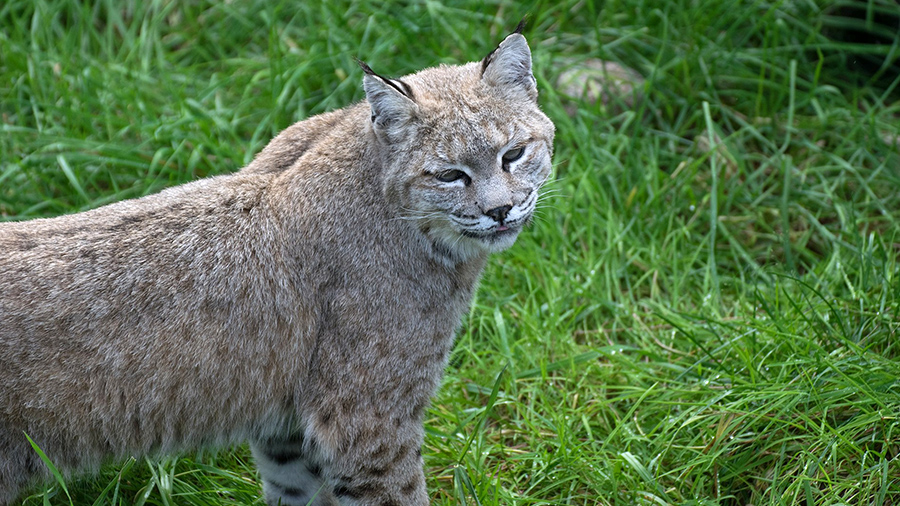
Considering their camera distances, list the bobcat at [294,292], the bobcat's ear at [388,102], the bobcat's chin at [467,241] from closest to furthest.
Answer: the bobcat at [294,292], the bobcat's ear at [388,102], the bobcat's chin at [467,241]

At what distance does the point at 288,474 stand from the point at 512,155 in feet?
5.99

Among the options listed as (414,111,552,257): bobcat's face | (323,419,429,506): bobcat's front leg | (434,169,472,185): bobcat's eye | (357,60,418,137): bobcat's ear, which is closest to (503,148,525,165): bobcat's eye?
(414,111,552,257): bobcat's face

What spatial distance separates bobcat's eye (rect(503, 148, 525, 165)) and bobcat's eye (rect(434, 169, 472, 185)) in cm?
19

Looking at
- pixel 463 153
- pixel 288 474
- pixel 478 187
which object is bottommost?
pixel 288 474

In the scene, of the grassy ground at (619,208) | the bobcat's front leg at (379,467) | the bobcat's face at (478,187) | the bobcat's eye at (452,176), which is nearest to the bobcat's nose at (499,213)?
the bobcat's face at (478,187)

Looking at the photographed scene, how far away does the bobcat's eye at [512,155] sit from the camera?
4164 mm

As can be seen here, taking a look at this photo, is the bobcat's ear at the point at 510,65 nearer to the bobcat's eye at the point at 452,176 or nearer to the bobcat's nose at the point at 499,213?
the bobcat's eye at the point at 452,176

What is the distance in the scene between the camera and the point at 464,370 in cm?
544

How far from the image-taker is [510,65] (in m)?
4.26

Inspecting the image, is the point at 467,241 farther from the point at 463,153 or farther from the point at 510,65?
the point at 510,65

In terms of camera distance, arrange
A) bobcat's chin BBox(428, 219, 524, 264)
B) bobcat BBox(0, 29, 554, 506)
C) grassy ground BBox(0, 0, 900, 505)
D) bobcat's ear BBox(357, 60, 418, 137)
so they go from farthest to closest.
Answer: grassy ground BBox(0, 0, 900, 505), bobcat's chin BBox(428, 219, 524, 264), bobcat's ear BBox(357, 60, 418, 137), bobcat BBox(0, 29, 554, 506)

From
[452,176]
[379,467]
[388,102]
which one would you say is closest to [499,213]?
[452,176]

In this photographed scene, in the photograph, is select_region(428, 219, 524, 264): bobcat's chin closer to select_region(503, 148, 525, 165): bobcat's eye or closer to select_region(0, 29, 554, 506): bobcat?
select_region(0, 29, 554, 506): bobcat

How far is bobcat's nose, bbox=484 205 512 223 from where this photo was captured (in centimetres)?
402
